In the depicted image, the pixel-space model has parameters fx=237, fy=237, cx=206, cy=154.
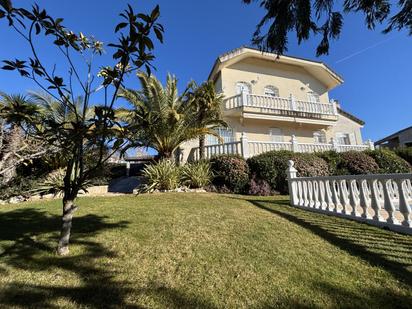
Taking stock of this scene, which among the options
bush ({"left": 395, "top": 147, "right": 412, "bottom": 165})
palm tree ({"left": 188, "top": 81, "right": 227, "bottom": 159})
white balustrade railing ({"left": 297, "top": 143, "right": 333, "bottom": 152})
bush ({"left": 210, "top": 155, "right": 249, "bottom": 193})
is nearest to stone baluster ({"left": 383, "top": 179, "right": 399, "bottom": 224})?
bush ({"left": 210, "top": 155, "right": 249, "bottom": 193})

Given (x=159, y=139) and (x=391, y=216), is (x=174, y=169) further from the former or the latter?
(x=391, y=216)

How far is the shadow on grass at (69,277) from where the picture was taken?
256 cm

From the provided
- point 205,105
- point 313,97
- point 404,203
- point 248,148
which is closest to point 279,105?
point 313,97

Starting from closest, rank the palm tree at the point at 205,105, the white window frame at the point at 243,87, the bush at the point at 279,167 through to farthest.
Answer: the bush at the point at 279,167
the palm tree at the point at 205,105
the white window frame at the point at 243,87

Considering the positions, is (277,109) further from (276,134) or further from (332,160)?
(332,160)

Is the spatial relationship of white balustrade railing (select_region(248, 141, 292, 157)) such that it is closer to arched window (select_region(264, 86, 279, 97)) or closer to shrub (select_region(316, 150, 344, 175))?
shrub (select_region(316, 150, 344, 175))

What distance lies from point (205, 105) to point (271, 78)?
8.70m

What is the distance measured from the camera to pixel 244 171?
11422 mm

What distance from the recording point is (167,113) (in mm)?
11852

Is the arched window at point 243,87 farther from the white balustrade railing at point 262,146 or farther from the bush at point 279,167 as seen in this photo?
the bush at point 279,167

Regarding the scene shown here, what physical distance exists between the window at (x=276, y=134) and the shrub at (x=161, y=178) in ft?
31.7

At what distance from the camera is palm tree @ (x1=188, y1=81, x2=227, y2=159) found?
12.9 m

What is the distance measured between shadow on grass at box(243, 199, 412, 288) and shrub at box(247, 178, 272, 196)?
477cm

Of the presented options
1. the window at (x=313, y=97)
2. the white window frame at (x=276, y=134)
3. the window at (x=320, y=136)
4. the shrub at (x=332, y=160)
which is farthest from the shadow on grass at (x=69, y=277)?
the window at (x=313, y=97)
